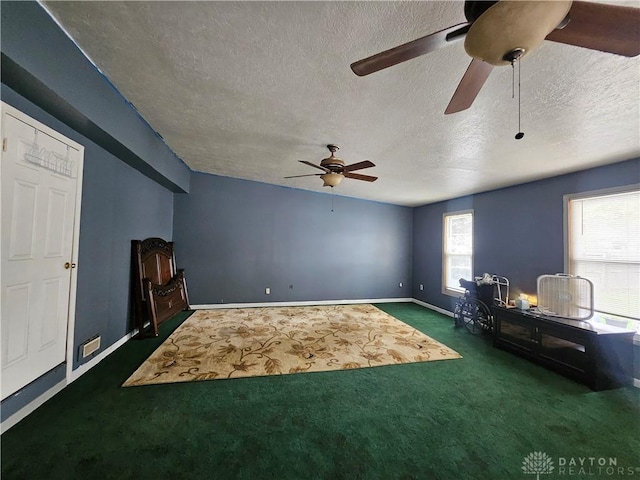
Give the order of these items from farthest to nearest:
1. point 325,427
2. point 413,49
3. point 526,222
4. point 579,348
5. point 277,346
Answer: point 526,222
point 277,346
point 579,348
point 325,427
point 413,49

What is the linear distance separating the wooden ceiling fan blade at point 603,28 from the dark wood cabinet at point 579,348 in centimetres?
268

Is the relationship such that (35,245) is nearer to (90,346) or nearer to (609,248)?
(90,346)

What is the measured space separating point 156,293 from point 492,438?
4.36 m

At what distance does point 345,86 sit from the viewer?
1946mm

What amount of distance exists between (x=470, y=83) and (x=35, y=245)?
10.8ft

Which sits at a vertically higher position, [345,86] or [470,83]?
[345,86]

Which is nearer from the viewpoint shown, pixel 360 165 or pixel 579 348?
pixel 579 348

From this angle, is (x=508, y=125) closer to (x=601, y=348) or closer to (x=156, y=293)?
(x=601, y=348)

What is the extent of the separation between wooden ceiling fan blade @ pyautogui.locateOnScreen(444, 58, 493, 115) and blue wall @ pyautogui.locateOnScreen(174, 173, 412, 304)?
172 inches

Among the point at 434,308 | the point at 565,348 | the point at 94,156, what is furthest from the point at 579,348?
the point at 94,156

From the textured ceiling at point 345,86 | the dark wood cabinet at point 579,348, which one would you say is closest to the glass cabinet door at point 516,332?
the dark wood cabinet at point 579,348

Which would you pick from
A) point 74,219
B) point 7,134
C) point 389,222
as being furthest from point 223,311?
point 389,222

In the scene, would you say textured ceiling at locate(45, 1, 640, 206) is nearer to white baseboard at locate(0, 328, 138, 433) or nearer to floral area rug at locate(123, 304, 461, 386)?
floral area rug at locate(123, 304, 461, 386)

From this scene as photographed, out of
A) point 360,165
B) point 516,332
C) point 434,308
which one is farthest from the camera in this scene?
point 434,308
